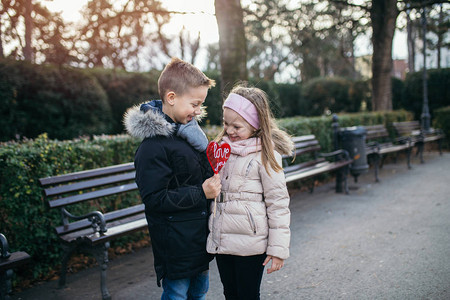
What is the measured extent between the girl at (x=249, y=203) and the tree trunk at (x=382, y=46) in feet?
36.2

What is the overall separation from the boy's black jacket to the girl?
0.40 ft

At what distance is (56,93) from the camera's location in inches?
389

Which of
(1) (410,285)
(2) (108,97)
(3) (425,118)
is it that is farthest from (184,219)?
(3) (425,118)

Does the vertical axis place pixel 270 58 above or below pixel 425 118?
above

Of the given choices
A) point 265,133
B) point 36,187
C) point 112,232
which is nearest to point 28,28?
point 36,187

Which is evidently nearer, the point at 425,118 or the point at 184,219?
the point at 184,219

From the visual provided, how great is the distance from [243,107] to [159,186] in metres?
0.67

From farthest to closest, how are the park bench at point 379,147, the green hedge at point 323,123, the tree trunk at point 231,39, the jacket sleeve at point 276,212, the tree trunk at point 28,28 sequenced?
the tree trunk at point 28,28 → the park bench at point 379,147 → the green hedge at point 323,123 → the tree trunk at point 231,39 → the jacket sleeve at point 276,212

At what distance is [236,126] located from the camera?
221cm

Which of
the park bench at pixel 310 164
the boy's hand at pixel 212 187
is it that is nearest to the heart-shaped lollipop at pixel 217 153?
the boy's hand at pixel 212 187

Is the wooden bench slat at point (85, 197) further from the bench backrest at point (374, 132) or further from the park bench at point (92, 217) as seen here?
the bench backrest at point (374, 132)

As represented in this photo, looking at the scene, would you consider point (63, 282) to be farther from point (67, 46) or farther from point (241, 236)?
point (67, 46)

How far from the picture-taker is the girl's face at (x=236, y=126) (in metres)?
2.19

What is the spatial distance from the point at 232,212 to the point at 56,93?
921cm
